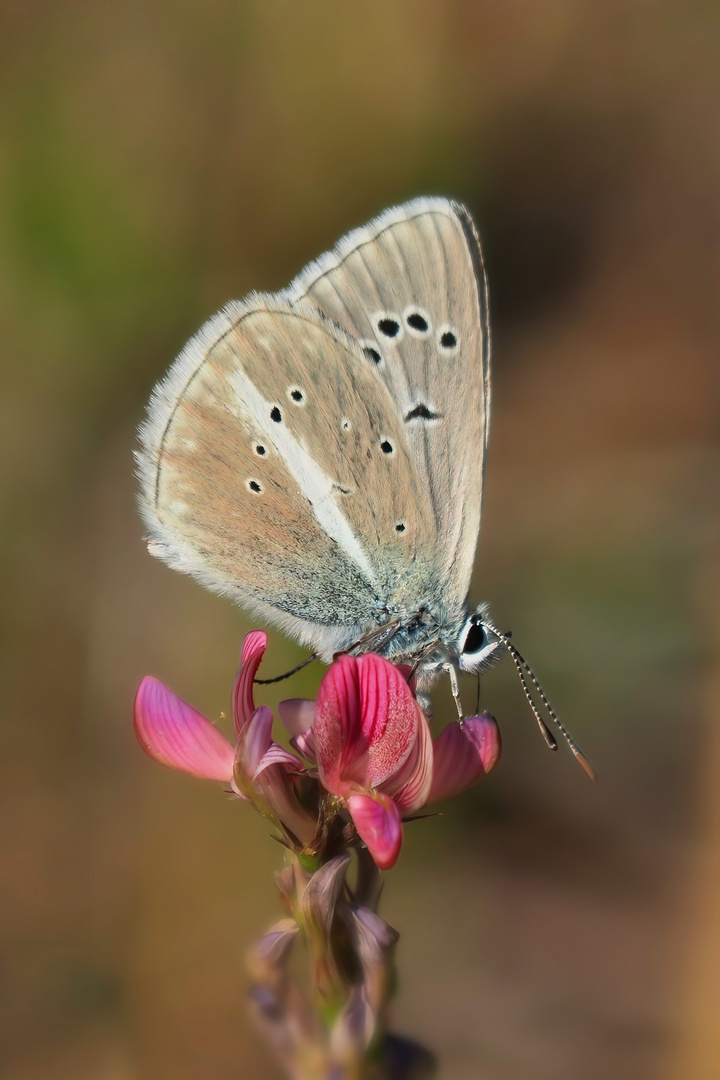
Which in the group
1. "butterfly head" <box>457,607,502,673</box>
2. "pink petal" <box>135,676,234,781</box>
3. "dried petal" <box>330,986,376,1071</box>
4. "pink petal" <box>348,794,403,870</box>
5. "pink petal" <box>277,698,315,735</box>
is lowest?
"dried petal" <box>330,986,376,1071</box>

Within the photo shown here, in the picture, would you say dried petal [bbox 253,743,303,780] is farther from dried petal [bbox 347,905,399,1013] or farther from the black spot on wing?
the black spot on wing

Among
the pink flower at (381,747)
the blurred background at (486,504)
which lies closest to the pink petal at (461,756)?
the pink flower at (381,747)

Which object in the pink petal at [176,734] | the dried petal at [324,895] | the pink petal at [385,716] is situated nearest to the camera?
the dried petal at [324,895]

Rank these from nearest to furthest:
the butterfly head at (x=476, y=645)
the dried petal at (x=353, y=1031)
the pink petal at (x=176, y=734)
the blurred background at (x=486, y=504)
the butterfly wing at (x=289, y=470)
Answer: the dried petal at (x=353, y=1031)
the pink petal at (x=176, y=734)
the butterfly head at (x=476, y=645)
the butterfly wing at (x=289, y=470)
the blurred background at (x=486, y=504)

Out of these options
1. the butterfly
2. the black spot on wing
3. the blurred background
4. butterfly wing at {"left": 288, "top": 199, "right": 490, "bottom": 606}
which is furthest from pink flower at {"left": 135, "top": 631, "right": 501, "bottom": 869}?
the blurred background

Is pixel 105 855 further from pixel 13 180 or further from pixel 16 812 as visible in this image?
pixel 13 180

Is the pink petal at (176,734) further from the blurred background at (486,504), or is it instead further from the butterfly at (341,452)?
the blurred background at (486,504)
